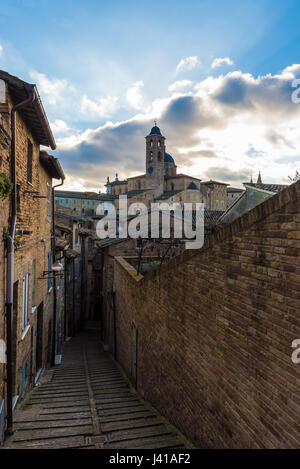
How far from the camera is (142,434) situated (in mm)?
5465

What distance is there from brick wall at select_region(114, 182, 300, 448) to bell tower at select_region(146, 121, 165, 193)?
182 feet

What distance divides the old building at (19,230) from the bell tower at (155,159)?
169ft

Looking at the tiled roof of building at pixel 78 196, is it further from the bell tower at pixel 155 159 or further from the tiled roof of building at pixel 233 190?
the tiled roof of building at pixel 233 190

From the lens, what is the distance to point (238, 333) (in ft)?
12.3

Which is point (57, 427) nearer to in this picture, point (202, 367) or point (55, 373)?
point (202, 367)

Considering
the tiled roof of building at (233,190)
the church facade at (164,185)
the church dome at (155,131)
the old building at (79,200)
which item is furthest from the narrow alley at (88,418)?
the tiled roof of building at (233,190)

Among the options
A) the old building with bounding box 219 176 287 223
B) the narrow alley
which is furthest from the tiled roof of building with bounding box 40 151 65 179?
the old building with bounding box 219 176 287 223

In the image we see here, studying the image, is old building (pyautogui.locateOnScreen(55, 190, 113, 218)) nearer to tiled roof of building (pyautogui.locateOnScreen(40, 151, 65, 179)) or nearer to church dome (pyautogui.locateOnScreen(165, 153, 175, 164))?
church dome (pyautogui.locateOnScreen(165, 153, 175, 164))

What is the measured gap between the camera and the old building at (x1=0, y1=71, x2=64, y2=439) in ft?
16.7

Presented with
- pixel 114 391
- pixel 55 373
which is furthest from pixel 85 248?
pixel 114 391

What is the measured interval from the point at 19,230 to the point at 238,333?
15.7ft

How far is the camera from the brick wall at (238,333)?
9.77 feet

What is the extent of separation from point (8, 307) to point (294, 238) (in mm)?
4718

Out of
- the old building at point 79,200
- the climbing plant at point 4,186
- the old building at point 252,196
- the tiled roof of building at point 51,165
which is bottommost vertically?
the climbing plant at point 4,186
